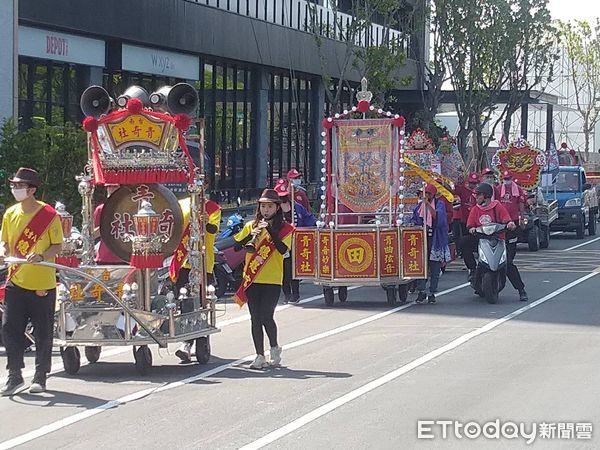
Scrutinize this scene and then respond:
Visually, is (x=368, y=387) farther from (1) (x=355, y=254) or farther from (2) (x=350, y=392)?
(1) (x=355, y=254)

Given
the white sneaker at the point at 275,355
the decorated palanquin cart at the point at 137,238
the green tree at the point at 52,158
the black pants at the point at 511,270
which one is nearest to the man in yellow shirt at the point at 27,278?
the decorated palanquin cart at the point at 137,238

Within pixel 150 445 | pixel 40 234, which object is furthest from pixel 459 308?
pixel 150 445

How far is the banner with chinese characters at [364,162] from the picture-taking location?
19641 mm

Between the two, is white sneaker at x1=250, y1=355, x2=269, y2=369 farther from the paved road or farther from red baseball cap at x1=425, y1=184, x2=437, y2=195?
red baseball cap at x1=425, y1=184, x2=437, y2=195

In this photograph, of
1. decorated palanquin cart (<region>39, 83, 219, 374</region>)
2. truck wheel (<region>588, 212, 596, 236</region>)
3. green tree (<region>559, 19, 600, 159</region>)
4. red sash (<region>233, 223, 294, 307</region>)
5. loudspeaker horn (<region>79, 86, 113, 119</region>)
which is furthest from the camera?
green tree (<region>559, 19, 600, 159</region>)

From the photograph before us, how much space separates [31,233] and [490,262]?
903cm

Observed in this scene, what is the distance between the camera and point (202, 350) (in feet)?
41.7

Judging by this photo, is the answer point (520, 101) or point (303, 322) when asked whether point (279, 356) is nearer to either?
point (303, 322)

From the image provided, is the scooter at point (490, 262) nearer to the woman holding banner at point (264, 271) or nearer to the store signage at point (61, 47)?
the woman holding banner at point (264, 271)

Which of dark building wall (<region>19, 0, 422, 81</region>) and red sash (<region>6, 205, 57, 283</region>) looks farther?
dark building wall (<region>19, 0, 422, 81</region>)

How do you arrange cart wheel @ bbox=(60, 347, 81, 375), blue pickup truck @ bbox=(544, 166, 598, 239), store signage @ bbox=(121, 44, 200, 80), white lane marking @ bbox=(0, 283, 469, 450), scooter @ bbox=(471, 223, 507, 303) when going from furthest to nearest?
blue pickup truck @ bbox=(544, 166, 598, 239), store signage @ bbox=(121, 44, 200, 80), scooter @ bbox=(471, 223, 507, 303), cart wheel @ bbox=(60, 347, 81, 375), white lane marking @ bbox=(0, 283, 469, 450)

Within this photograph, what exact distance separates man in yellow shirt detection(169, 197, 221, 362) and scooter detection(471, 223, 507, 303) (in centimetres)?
604

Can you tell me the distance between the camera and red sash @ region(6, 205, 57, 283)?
11000 millimetres

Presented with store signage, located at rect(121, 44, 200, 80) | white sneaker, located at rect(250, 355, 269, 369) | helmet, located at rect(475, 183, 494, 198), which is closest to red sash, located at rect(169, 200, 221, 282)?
white sneaker, located at rect(250, 355, 269, 369)
